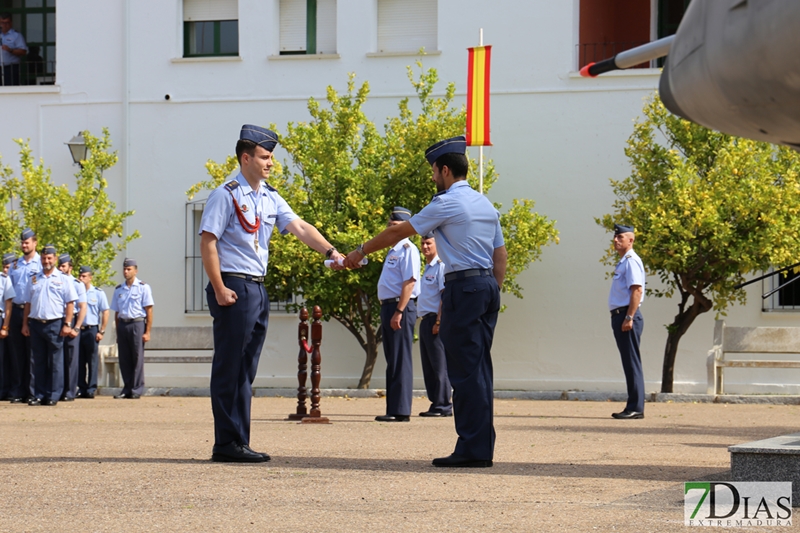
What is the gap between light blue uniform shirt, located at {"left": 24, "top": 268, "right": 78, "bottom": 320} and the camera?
53.1 feet

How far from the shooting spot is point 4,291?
56.2 ft

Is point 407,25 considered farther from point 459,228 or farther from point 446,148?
point 459,228

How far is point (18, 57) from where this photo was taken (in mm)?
22672

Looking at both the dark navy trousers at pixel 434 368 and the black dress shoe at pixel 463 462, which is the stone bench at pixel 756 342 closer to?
the dark navy trousers at pixel 434 368

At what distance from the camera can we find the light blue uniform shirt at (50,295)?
16.2 meters

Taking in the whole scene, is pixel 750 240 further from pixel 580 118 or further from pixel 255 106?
pixel 255 106

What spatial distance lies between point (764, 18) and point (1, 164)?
20.3m

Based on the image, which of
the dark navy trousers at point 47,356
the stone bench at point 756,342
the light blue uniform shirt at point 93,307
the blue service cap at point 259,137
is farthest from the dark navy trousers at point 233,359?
the light blue uniform shirt at point 93,307

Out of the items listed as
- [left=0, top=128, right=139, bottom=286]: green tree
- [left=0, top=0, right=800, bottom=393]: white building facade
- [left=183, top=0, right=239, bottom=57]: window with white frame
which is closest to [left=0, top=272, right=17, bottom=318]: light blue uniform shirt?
[left=0, top=128, right=139, bottom=286]: green tree

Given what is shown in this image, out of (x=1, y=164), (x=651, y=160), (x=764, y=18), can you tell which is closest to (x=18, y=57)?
(x=1, y=164)

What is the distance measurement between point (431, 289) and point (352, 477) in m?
6.16

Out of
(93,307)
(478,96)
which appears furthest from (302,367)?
(478,96)

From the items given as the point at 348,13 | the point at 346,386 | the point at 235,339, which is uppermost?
the point at 348,13

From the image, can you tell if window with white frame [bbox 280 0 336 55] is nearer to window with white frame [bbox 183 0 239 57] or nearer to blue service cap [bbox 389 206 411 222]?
window with white frame [bbox 183 0 239 57]
